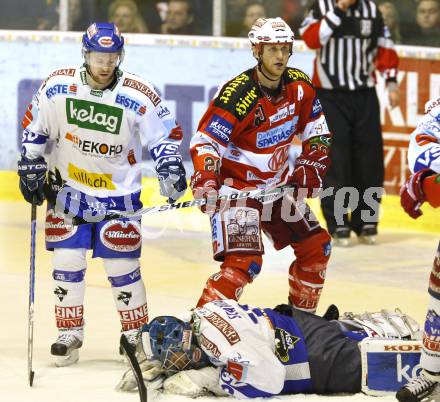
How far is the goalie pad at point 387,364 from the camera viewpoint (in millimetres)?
6262

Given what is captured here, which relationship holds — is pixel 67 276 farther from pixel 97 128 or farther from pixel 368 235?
pixel 368 235

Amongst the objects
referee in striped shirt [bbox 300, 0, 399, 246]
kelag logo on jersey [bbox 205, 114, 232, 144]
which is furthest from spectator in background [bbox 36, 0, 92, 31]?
kelag logo on jersey [bbox 205, 114, 232, 144]

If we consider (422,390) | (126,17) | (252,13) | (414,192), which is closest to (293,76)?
(414,192)

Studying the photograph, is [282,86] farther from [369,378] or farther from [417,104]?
[417,104]

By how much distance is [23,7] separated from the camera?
39.1ft

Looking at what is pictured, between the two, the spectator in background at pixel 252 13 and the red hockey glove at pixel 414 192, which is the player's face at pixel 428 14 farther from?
the red hockey glove at pixel 414 192

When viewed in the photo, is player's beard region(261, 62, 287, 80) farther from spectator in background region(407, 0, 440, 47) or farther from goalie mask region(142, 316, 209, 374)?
spectator in background region(407, 0, 440, 47)

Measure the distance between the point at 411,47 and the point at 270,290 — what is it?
3.06 meters

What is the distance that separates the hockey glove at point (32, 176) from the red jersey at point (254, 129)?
735 millimetres

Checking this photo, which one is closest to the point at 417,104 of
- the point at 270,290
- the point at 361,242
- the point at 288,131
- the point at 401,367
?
the point at 361,242

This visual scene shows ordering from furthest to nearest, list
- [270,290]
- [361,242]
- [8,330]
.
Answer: [361,242], [270,290], [8,330]

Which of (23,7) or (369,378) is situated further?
(23,7)

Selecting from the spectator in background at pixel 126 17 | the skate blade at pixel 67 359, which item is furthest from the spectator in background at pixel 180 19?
the skate blade at pixel 67 359

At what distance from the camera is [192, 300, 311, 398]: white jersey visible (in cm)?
609
